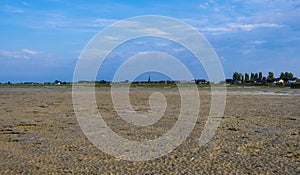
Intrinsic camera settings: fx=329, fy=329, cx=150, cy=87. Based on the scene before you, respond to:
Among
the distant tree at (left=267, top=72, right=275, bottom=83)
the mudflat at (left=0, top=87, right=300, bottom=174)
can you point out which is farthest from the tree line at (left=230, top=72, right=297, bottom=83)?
the mudflat at (left=0, top=87, right=300, bottom=174)

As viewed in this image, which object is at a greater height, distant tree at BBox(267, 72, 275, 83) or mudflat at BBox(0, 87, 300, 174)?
distant tree at BBox(267, 72, 275, 83)

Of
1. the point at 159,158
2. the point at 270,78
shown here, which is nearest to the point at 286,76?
the point at 270,78

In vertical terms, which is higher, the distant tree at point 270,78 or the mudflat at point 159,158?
the distant tree at point 270,78

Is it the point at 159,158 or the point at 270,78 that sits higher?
the point at 270,78

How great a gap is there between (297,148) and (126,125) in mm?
6512

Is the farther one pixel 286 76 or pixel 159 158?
pixel 286 76

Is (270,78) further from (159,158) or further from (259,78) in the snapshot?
(159,158)

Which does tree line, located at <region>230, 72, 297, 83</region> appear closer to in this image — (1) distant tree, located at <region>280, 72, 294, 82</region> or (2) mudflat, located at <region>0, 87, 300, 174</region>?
(1) distant tree, located at <region>280, 72, 294, 82</region>

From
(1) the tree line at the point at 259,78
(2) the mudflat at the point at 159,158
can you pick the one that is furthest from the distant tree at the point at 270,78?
(2) the mudflat at the point at 159,158

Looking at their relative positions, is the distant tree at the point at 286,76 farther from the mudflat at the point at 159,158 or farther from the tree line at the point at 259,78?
the mudflat at the point at 159,158

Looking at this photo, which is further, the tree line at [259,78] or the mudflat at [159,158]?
the tree line at [259,78]

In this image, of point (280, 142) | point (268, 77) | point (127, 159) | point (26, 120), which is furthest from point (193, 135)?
point (268, 77)

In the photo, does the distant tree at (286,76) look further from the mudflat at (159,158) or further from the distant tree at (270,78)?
the mudflat at (159,158)

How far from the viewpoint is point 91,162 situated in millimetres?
7348
